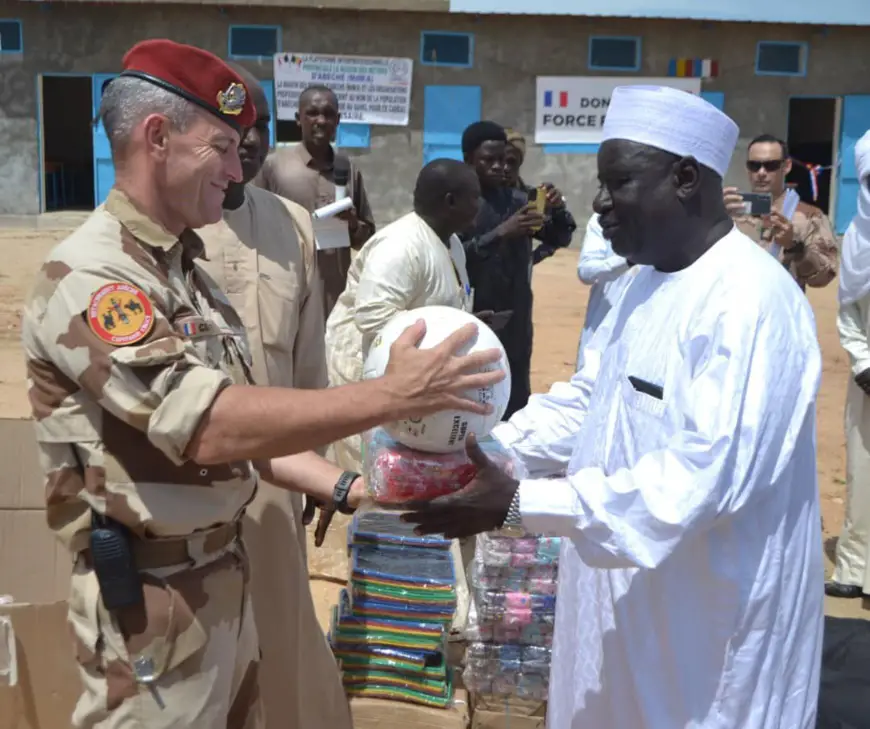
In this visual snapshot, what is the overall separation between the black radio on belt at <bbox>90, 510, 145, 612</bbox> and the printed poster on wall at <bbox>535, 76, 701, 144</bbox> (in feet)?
54.0

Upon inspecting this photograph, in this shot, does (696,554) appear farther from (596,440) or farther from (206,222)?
(206,222)

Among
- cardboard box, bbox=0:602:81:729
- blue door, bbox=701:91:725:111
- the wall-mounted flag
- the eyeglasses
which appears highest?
the wall-mounted flag

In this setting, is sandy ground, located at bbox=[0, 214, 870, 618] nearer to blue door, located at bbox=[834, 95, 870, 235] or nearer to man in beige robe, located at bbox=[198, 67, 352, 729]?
man in beige robe, located at bbox=[198, 67, 352, 729]

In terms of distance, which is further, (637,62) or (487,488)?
(637,62)

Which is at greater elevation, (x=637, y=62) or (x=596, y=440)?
(x=637, y=62)

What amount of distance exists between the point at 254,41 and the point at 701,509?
54.8 feet

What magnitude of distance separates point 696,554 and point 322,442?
2.83 ft

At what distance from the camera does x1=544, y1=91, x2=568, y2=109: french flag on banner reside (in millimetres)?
17797

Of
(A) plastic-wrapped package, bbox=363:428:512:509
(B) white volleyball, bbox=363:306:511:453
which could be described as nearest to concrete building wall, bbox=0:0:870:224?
(B) white volleyball, bbox=363:306:511:453

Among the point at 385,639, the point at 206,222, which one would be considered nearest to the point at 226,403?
the point at 206,222

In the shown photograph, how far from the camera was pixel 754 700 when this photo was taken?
7.54ft

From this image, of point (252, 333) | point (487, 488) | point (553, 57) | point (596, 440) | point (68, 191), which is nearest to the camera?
point (487, 488)

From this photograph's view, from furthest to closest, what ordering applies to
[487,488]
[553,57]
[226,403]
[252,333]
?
[553,57]
[252,333]
[487,488]
[226,403]

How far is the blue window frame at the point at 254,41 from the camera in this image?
56.9 feet
